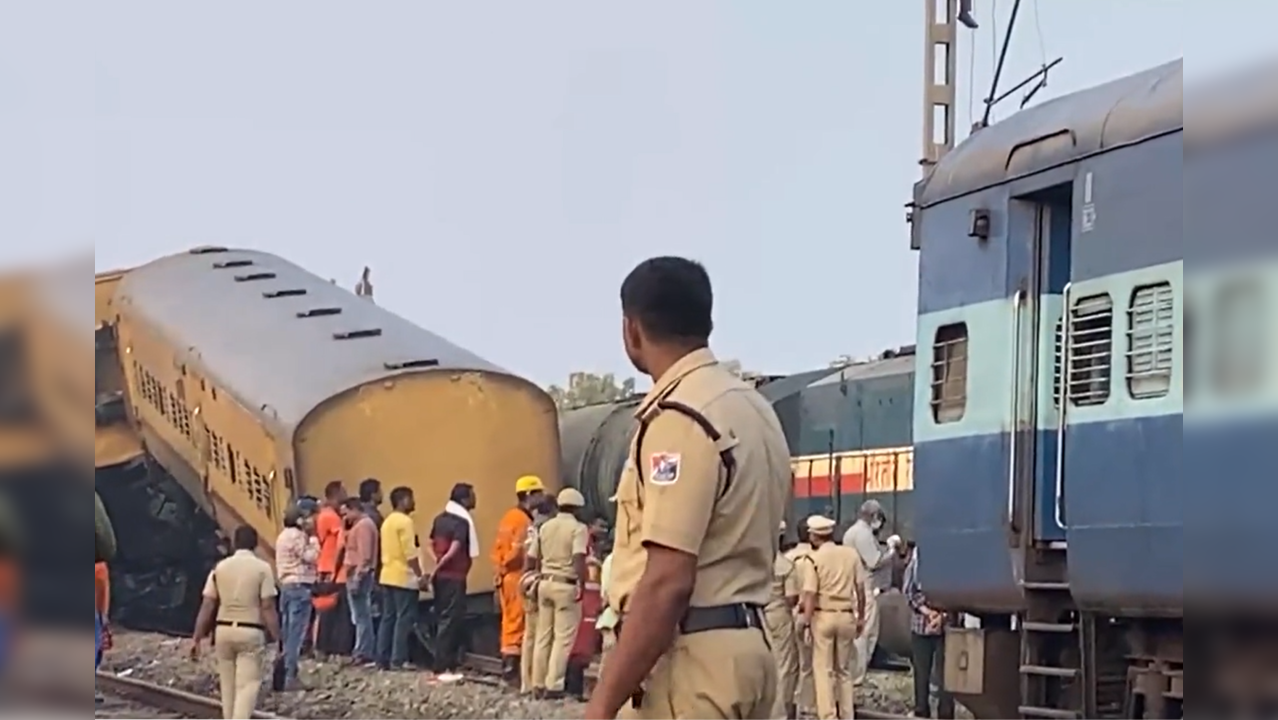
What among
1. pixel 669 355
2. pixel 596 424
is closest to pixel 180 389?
pixel 596 424

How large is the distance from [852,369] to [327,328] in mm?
5195

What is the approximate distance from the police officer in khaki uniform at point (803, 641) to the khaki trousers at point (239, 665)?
3.36m

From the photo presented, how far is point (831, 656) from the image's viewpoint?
13.2 metres

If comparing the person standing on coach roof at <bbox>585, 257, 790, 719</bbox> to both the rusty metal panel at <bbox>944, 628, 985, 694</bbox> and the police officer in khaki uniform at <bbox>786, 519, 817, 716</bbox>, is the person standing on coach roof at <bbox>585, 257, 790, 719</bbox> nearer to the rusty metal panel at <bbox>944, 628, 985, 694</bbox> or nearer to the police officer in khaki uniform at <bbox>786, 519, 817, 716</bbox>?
the rusty metal panel at <bbox>944, 628, 985, 694</bbox>

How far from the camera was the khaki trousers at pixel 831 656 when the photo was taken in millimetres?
13094

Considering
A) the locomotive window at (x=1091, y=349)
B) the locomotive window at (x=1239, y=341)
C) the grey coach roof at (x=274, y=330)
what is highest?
the grey coach roof at (x=274, y=330)

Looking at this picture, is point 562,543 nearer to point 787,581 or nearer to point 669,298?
point 787,581

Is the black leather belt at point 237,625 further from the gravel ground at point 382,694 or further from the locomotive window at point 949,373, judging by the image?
the locomotive window at point 949,373

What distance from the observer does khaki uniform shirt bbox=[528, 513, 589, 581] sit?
46.2ft

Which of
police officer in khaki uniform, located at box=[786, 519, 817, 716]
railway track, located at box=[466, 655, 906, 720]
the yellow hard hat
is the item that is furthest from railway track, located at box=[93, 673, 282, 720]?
police officer in khaki uniform, located at box=[786, 519, 817, 716]

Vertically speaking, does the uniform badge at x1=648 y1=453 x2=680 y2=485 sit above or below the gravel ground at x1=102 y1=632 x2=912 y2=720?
above

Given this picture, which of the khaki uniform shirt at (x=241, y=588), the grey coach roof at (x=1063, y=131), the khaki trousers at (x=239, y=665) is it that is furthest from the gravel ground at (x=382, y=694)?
the grey coach roof at (x=1063, y=131)

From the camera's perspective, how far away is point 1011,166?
10.2 metres

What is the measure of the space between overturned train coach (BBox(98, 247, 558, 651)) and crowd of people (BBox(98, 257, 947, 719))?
1.98ft
